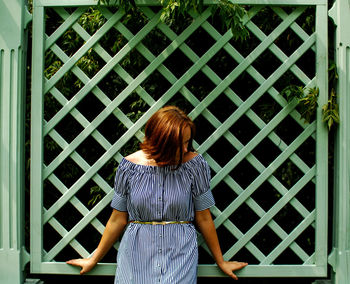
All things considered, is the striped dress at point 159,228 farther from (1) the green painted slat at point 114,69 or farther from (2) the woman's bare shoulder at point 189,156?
(1) the green painted slat at point 114,69

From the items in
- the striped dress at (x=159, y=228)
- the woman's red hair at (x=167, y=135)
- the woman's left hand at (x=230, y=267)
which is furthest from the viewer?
the woman's left hand at (x=230, y=267)

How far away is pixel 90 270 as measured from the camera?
7.53 feet

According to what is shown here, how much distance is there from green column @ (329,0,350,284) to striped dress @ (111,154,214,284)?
2.79 ft

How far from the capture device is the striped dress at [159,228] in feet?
6.45

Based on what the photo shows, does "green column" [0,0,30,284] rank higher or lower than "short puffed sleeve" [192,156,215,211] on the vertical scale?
higher

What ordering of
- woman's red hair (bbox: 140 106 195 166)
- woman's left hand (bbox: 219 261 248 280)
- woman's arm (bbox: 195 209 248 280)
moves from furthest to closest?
woman's left hand (bbox: 219 261 248 280)
woman's arm (bbox: 195 209 248 280)
woman's red hair (bbox: 140 106 195 166)

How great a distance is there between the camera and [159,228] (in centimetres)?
199

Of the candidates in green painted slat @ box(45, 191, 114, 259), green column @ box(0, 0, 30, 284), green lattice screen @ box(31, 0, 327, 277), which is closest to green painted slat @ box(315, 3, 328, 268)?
green lattice screen @ box(31, 0, 327, 277)

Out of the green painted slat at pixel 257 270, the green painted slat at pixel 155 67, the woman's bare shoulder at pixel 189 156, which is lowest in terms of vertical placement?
the green painted slat at pixel 257 270

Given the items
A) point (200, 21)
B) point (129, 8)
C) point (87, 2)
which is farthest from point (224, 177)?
point (87, 2)

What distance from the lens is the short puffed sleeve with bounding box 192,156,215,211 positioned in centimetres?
205

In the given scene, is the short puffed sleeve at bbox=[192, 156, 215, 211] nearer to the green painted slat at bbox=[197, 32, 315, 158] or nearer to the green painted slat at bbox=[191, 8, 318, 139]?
the green painted slat at bbox=[197, 32, 315, 158]

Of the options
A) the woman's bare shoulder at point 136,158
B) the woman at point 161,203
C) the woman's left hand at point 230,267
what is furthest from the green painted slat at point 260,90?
the woman's left hand at point 230,267

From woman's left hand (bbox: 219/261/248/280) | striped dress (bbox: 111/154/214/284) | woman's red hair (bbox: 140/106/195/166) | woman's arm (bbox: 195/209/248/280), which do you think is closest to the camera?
woman's red hair (bbox: 140/106/195/166)
